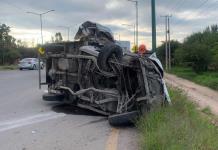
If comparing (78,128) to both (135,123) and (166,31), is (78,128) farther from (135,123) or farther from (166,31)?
(166,31)

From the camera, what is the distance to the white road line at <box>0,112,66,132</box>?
9.80 metres

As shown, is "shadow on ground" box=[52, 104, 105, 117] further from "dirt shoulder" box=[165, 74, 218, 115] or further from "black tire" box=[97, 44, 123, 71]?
"dirt shoulder" box=[165, 74, 218, 115]

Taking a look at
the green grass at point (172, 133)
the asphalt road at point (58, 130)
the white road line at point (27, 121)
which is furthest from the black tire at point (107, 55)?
the green grass at point (172, 133)

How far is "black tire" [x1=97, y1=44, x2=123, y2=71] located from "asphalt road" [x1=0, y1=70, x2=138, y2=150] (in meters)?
1.39

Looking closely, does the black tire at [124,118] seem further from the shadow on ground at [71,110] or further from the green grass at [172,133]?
the shadow on ground at [71,110]

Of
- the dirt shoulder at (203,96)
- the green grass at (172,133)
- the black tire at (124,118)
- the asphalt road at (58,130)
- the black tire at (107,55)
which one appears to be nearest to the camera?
the green grass at (172,133)

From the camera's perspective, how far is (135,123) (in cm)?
953

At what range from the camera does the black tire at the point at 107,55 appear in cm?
1079

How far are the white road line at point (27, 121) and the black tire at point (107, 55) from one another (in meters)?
1.90

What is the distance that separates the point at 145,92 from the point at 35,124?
2.73 metres

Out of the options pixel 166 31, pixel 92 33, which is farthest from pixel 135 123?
pixel 166 31

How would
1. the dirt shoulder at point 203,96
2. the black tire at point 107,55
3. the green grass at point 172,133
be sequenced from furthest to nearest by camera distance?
1. the dirt shoulder at point 203,96
2. the black tire at point 107,55
3. the green grass at point 172,133

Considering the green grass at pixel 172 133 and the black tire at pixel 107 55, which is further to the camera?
the black tire at pixel 107 55

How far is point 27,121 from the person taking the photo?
34.6 feet
